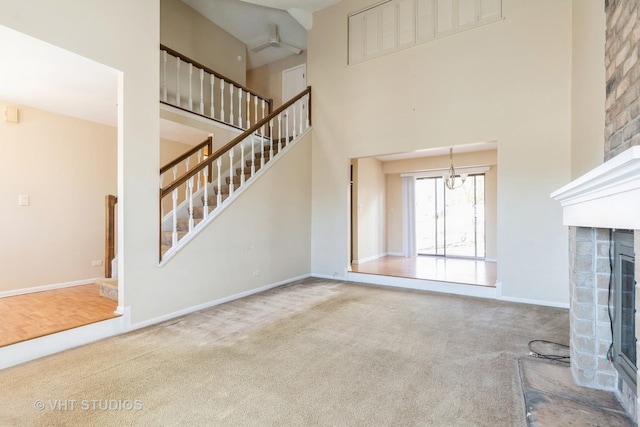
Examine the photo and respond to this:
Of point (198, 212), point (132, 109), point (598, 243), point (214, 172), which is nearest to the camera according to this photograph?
point (598, 243)

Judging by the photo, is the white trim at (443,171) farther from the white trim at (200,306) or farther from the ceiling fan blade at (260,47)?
the white trim at (200,306)

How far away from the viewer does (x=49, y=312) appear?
323cm

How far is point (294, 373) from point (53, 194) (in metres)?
4.45

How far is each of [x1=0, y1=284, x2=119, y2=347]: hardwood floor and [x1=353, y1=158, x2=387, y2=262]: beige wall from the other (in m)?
5.05

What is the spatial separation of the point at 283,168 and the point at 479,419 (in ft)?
14.0

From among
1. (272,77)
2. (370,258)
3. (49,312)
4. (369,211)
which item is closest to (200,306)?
(49,312)

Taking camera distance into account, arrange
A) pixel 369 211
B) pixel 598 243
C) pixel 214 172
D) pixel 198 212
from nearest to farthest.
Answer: pixel 598 243
pixel 198 212
pixel 214 172
pixel 369 211

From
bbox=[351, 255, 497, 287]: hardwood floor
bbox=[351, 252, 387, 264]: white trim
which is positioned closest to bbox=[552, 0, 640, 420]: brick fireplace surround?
bbox=[351, 255, 497, 287]: hardwood floor

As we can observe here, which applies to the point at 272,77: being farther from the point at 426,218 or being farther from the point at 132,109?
the point at 426,218

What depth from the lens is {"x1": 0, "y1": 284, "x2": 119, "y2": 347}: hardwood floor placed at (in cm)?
267

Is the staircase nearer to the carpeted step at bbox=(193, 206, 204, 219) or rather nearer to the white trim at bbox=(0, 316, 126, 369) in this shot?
the carpeted step at bbox=(193, 206, 204, 219)

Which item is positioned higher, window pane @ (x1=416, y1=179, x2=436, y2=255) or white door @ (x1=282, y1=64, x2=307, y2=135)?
white door @ (x1=282, y1=64, x2=307, y2=135)

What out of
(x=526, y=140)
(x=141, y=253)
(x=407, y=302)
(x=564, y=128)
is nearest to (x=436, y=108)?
(x=526, y=140)

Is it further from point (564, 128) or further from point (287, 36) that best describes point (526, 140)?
point (287, 36)
